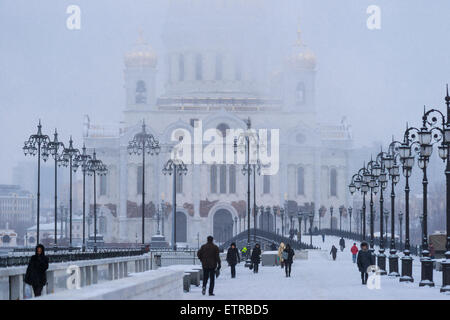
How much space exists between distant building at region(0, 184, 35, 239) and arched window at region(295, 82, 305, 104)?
68057 mm

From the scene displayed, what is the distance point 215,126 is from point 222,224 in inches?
365

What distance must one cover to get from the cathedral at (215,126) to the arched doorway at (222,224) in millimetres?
95

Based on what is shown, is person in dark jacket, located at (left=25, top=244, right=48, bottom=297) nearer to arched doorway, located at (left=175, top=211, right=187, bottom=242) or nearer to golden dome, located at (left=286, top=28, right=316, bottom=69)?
arched doorway, located at (left=175, top=211, right=187, bottom=242)

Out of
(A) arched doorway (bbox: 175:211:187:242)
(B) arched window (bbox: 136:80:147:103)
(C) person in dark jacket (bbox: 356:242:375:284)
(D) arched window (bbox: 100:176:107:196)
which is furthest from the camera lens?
(B) arched window (bbox: 136:80:147:103)

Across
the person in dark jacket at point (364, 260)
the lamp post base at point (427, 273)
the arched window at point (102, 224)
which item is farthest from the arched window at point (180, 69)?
the lamp post base at point (427, 273)

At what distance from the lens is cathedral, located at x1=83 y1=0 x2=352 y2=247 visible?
107875mm

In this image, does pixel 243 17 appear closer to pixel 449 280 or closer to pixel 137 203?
pixel 137 203

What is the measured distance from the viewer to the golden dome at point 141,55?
366ft

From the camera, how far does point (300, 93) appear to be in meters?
115

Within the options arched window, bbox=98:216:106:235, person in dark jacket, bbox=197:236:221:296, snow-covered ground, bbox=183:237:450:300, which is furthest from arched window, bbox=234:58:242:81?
person in dark jacket, bbox=197:236:221:296

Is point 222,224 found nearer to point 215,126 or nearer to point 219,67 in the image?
point 215,126

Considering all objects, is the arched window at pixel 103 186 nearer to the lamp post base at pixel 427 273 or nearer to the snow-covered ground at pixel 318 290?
the snow-covered ground at pixel 318 290

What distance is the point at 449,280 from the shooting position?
23.8m
